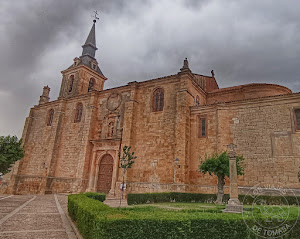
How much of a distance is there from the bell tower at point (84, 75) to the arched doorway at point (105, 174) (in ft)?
36.8

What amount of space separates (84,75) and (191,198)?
23.5 metres

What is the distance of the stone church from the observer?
1605 cm

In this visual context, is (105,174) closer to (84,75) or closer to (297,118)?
(84,75)

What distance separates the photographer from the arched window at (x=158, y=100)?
21.1 meters

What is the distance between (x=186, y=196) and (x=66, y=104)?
20.0 metres

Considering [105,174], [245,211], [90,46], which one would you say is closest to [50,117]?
[90,46]

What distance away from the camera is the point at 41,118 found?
30984 millimetres

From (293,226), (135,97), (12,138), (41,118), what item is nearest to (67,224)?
(293,226)

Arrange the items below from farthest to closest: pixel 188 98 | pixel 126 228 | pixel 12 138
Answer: pixel 188 98 < pixel 12 138 < pixel 126 228

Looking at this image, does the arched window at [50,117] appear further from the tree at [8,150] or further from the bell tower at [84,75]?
the tree at [8,150]

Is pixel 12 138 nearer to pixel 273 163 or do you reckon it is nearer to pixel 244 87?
pixel 273 163

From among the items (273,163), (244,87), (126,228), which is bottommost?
(126,228)

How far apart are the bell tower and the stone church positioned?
36cm

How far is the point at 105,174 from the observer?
2252 centimetres
